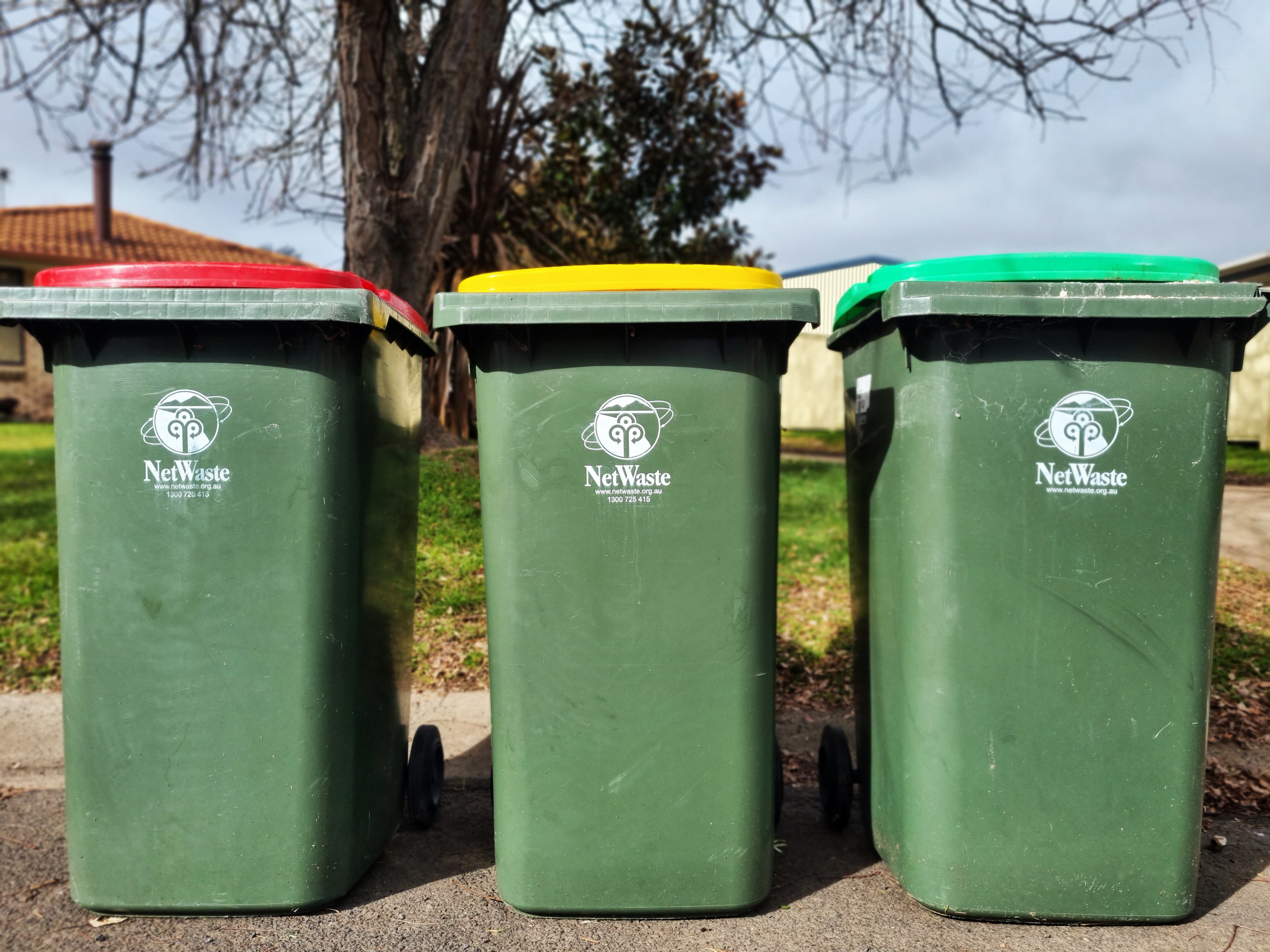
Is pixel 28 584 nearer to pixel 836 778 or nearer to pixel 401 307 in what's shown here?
pixel 401 307

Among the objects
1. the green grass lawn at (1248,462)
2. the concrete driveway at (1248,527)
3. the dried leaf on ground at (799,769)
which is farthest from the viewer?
the green grass lawn at (1248,462)

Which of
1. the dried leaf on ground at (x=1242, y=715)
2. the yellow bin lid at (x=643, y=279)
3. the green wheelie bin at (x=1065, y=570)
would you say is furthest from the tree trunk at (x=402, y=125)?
the dried leaf on ground at (x=1242, y=715)

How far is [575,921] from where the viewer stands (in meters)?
2.41

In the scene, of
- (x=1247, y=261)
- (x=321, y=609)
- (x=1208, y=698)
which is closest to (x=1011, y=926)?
(x=1208, y=698)

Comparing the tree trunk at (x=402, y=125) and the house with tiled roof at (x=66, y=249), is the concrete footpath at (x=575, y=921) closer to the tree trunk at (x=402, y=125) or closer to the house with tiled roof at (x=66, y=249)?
the tree trunk at (x=402, y=125)

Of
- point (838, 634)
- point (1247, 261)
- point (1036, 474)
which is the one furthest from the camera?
point (1247, 261)

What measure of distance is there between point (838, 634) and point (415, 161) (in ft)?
12.2

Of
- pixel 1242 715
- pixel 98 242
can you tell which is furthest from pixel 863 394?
pixel 98 242

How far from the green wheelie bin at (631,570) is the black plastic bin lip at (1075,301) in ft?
0.96

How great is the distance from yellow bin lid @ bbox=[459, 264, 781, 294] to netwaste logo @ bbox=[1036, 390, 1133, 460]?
0.80 m

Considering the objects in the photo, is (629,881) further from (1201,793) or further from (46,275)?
(46,275)

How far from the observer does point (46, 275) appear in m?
2.36

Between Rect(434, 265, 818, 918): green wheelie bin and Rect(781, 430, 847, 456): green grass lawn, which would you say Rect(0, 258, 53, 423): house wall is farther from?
Rect(434, 265, 818, 918): green wheelie bin

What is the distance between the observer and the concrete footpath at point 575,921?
7.53ft
